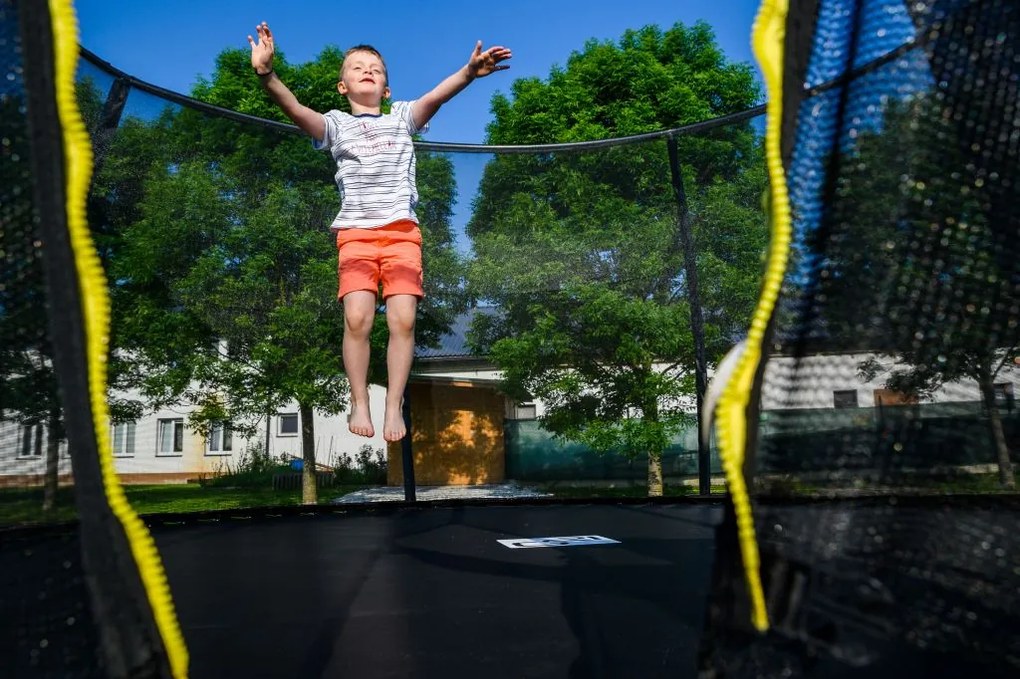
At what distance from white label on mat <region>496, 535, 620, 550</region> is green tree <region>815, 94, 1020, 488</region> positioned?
4.53 feet

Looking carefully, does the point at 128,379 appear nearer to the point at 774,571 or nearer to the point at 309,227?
the point at 309,227

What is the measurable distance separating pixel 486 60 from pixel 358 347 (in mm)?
777

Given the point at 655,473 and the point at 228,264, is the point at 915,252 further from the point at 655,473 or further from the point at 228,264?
the point at 655,473

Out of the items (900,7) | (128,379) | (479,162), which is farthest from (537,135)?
(900,7)

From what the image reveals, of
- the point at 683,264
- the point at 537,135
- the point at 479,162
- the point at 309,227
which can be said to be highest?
the point at 537,135

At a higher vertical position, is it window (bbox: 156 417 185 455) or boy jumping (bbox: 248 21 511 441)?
boy jumping (bbox: 248 21 511 441)

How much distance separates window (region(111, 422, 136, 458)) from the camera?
119 inches

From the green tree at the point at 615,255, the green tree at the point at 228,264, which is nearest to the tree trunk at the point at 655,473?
the green tree at the point at 615,255

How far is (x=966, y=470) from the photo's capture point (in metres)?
0.80

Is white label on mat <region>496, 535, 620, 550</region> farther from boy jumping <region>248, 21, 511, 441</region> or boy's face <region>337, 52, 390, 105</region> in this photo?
boy's face <region>337, 52, 390, 105</region>

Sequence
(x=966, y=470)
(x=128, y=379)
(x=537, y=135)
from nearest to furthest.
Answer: (x=966, y=470), (x=128, y=379), (x=537, y=135)

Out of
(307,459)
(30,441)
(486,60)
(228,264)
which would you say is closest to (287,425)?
(307,459)

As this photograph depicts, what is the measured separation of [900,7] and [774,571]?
0.56 meters

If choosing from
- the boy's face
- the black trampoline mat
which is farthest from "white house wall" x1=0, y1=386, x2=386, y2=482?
the boy's face
